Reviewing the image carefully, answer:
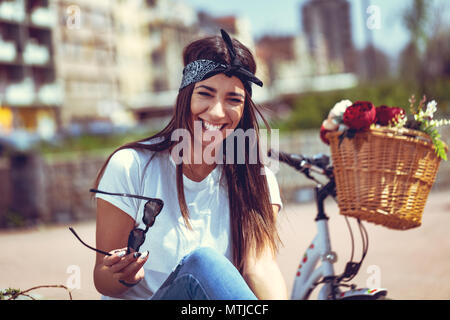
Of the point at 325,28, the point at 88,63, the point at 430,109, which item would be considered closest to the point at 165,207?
the point at 430,109

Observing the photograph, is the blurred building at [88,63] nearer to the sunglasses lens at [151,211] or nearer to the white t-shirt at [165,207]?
the white t-shirt at [165,207]

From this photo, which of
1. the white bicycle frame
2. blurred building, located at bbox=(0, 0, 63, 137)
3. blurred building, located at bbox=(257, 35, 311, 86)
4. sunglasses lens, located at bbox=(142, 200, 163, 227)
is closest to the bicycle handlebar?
the white bicycle frame

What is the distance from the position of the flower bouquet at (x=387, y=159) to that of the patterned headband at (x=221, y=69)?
48 centimetres

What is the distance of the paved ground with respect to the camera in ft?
16.6

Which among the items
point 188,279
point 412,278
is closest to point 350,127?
point 188,279

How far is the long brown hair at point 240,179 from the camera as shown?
7.70 ft

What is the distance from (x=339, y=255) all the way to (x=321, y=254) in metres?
3.83

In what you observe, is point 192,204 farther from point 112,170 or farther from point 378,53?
point 378,53

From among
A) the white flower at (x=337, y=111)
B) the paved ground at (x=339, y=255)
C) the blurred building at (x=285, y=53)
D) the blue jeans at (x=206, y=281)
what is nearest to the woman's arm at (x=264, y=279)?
the blue jeans at (x=206, y=281)

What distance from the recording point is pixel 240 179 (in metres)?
2.46

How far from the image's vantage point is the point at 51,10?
128ft

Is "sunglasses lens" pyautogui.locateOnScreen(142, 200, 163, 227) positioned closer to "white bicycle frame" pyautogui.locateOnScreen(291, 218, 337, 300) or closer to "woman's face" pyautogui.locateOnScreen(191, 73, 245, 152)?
"woman's face" pyautogui.locateOnScreen(191, 73, 245, 152)

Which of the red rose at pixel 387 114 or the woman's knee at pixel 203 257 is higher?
the red rose at pixel 387 114

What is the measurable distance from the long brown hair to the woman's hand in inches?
14.4
